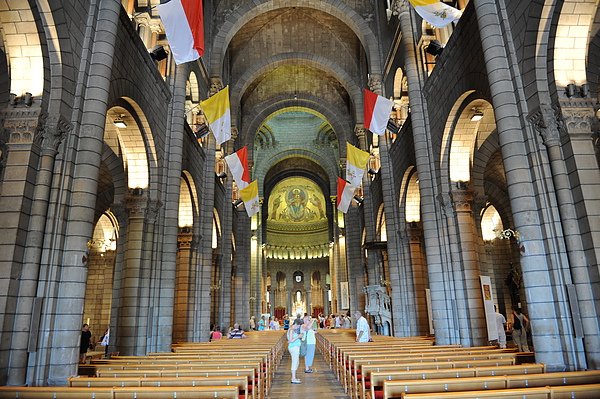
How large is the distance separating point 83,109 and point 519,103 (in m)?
9.54

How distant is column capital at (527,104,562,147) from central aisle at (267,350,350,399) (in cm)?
678

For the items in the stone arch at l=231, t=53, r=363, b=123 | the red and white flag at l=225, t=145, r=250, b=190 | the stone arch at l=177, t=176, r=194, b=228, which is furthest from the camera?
the stone arch at l=231, t=53, r=363, b=123

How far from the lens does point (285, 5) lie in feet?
82.6

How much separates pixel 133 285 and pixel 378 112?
1003 centimetres

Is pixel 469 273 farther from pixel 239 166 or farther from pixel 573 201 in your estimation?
pixel 239 166

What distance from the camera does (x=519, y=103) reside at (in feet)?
29.4

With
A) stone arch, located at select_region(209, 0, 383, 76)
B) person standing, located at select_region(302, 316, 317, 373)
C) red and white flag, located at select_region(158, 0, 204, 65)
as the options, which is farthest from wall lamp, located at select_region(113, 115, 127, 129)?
stone arch, located at select_region(209, 0, 383, 76)

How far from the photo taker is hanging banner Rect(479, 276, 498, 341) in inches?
481

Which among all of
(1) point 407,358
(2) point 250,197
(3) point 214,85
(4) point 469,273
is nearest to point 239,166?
(2) point 250,197

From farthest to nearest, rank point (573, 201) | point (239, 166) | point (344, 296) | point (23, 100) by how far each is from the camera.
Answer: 1. point (344, 296)
2. point (239, 166)
3. point (23, 100)
4. point (573, 201)

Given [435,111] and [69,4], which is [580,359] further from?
[69,4]

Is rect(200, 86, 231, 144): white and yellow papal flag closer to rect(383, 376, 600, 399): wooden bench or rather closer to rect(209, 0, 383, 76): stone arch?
rect(209, 0, 383, 76): stone arch

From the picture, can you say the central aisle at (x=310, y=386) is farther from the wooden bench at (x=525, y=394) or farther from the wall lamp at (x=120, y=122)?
the wall lamp at (x=120, y=122)

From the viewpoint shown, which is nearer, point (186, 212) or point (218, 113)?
point (218, 113)
